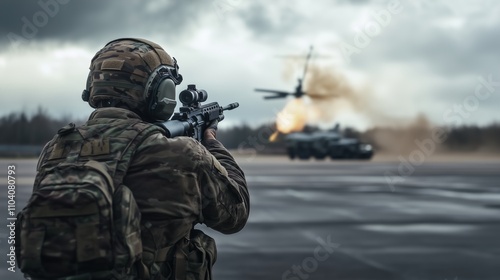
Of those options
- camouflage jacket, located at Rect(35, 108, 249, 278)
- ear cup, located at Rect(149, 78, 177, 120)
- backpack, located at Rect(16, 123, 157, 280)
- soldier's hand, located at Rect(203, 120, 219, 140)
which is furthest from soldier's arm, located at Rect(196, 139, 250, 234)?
backpack, located at Rect(16, 123, 157, 280)

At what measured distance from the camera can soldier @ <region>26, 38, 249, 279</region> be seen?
287 centimetres

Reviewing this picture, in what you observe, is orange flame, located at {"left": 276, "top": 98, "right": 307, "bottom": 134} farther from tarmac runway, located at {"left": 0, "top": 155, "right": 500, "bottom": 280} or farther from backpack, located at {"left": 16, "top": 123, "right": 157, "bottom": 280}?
backpack, located at {"left": 16, "top": 123, "right": 157, "bottom": 280}

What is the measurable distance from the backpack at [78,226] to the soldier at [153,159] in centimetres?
10

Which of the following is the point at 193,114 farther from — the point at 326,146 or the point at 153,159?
the point at 326,146

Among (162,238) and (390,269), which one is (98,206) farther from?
(390,269)

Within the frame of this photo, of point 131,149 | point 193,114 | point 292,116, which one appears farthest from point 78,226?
point 292,116

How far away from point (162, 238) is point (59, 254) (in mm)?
515

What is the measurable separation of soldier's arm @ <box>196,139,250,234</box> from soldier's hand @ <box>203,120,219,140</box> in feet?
0.44

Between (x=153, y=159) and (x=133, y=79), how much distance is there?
1.30 ft

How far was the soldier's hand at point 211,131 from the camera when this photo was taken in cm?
359

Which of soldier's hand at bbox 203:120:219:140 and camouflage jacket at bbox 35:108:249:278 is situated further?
soldier's hand at bbox 203:120:219:140

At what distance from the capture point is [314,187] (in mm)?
25719

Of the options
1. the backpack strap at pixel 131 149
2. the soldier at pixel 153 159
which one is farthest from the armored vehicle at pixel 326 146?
the backpack strap at pixel 131 149

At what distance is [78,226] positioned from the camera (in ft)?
8.45
